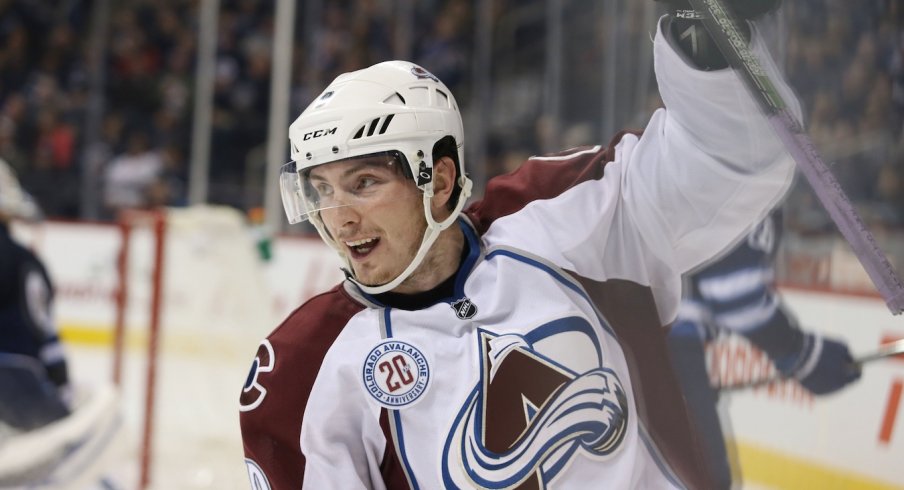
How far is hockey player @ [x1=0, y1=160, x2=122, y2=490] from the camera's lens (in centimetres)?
347

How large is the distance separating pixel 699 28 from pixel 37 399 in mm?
2803

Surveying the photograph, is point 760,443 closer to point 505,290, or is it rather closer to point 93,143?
point 505,290

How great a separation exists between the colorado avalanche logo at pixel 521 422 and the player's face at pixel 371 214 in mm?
161

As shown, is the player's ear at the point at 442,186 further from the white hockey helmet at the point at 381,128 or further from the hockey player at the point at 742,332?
the hockey player at the point at 742,332

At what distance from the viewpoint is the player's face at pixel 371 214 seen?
1510 mm

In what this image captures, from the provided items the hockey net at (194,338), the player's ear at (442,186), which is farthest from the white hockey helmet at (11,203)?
the player's ear at (442,186)

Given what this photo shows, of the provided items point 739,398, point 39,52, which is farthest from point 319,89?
point 739,398

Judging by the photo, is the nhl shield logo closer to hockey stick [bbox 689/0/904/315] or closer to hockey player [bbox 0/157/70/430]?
hockey stick [bbox 689/0/904/315]

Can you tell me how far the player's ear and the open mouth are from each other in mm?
96

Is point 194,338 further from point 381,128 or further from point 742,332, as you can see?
point 381,128

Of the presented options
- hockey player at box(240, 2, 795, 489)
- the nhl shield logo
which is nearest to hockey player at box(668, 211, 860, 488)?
hockey player at box(240, 2, 795, 489)

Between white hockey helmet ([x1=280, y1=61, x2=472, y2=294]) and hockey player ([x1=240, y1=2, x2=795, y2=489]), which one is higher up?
white hockey helmet ([x1=280, y1=61, x2=472, y2=294])

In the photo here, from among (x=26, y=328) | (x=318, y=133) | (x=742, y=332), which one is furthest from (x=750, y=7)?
(x=26, y=328)

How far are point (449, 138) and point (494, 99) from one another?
3501mm
